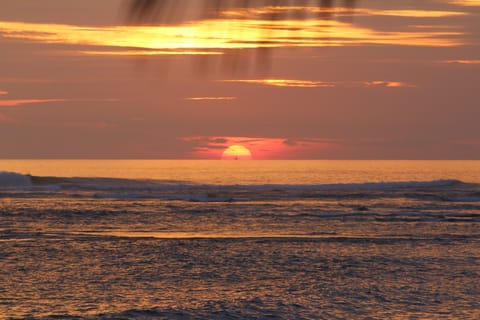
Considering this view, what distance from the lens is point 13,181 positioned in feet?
150

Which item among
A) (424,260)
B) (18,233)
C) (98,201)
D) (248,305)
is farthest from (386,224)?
(98,201)

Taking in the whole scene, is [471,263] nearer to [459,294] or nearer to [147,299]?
[459,294]

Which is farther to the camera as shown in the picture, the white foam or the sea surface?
the white foam

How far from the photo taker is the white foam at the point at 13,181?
44375 millimetres

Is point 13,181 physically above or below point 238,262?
below

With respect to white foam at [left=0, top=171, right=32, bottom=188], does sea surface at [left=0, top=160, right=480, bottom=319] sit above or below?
above

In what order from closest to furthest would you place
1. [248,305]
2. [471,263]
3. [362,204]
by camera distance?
[248,305] → [471,263] → [362,204]

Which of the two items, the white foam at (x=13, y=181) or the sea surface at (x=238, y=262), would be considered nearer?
the sea surface at (x=238, y=262)

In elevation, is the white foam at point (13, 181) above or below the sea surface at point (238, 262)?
below

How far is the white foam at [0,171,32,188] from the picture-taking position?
1747 inches

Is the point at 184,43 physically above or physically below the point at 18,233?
above

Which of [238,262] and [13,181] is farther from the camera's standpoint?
[13,181]

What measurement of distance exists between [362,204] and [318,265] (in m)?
18.7

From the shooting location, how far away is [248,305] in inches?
360
